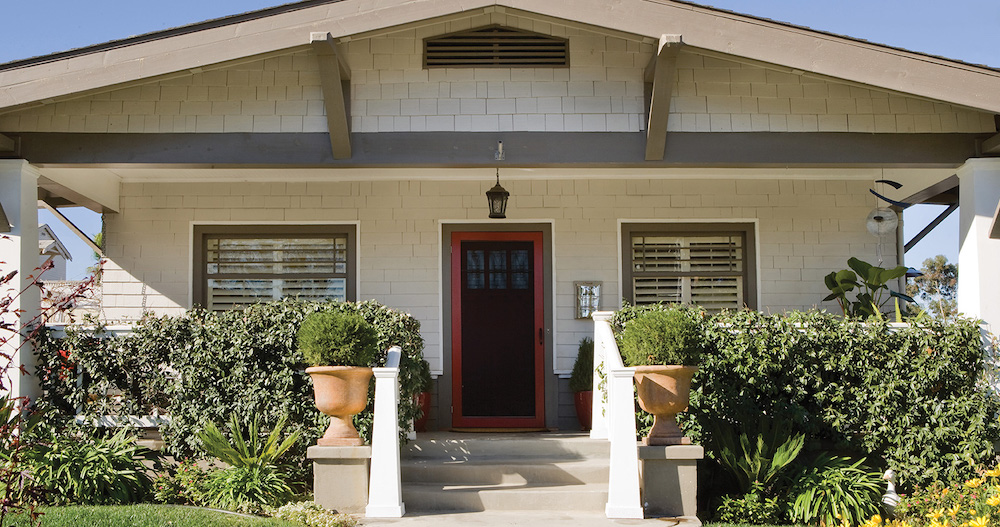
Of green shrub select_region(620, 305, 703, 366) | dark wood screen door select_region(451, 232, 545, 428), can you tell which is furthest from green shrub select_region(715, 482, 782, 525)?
dark wood screen door select_region(451, 232, 545, 428)

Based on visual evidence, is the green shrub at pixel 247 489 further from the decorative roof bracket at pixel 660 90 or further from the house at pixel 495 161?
the decorative roof bracket at pixel 660 90

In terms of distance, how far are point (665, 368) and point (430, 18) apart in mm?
3152

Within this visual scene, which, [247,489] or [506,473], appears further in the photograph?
[506,473]

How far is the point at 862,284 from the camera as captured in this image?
9.04 m

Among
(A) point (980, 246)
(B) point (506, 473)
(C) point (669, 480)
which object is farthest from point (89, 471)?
(A) point (980, 246)

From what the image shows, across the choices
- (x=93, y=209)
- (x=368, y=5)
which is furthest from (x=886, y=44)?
(x=93, y=209)

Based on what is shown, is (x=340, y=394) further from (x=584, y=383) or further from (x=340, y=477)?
(x=584, y=383)

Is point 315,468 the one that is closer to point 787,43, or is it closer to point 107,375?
point 107,375

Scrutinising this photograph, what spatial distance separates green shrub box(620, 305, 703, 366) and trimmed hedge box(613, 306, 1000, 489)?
0.74m

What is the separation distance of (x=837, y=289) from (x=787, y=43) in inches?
114

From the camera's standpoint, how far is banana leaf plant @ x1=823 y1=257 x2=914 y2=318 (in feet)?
28.3

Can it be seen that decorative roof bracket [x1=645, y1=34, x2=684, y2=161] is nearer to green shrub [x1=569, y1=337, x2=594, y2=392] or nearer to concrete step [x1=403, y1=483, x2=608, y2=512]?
green shrub [x1=569, y1=337, x2=594, y2=392]

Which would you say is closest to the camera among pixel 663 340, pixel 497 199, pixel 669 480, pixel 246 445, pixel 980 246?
pixel 669 480

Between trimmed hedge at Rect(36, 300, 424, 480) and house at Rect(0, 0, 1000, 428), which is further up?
house at Rect(0, 0, 1000, 428)
